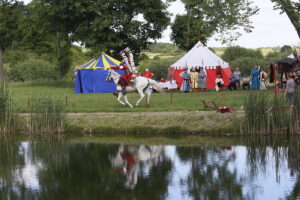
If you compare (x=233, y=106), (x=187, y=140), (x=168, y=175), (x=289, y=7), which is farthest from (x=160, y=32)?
(x=168, y=175)

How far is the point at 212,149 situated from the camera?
1681 centimetres

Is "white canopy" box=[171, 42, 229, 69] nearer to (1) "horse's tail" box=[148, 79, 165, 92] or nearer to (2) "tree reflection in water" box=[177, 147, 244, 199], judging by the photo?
(1) "horse's tail" box=[148, 79, 165, 92]

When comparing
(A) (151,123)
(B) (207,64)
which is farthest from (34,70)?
(A) (151,123)

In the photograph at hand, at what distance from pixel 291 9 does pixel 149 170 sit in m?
15.8

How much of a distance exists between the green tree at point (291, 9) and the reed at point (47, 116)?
12.5m

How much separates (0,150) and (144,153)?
4.83 metres

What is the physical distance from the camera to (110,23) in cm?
4181

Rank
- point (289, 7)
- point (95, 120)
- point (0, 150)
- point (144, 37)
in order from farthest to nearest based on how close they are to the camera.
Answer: point (144, 37)
point (289, 7)
point (95, 120)
point (0, 150)

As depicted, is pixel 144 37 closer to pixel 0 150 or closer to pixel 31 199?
pixel 0 150

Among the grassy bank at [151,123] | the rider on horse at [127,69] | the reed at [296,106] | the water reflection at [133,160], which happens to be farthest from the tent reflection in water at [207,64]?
the water reflection at [133,160]

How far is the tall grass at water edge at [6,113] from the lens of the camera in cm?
2056

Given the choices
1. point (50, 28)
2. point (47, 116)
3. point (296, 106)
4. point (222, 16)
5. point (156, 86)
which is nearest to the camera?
point (296, 106)

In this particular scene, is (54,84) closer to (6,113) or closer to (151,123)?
(6,113)

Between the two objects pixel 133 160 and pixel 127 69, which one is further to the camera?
pixel 127 69
